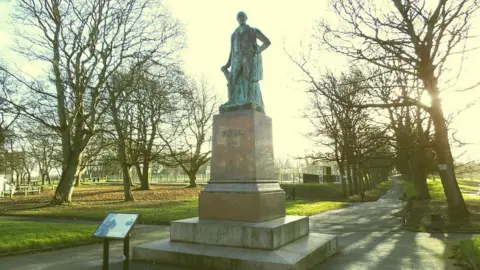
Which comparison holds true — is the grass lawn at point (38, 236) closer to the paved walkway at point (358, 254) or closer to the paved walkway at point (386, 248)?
the paved walkway at point (358, 254)

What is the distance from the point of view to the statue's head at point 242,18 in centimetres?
926

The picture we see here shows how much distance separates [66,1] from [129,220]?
18134 millimetres

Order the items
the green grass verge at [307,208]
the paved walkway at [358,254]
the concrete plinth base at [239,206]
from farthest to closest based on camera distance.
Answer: the green grass verge at [307,208] < the concrete plinth base at [239,206] < the paved walkway at [358,254]

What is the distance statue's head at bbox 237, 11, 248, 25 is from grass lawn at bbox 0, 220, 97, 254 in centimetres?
688

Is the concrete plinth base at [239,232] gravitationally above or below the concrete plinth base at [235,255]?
above

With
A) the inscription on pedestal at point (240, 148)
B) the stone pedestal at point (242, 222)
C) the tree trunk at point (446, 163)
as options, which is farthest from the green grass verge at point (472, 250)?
the tree trunk at point (446, 163)

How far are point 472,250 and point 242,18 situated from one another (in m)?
7.24

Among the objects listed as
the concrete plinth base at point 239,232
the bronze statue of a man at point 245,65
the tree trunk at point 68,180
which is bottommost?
the concrete plinth base at point 239,232

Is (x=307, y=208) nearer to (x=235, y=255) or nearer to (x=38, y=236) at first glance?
(x=38, y=236)

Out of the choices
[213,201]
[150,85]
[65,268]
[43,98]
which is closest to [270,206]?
[213,201]

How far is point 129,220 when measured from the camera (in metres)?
5.07

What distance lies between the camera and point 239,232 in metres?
6.99

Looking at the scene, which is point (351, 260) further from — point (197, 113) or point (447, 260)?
point (197, 113)

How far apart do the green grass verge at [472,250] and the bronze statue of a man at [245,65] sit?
5.21 m
